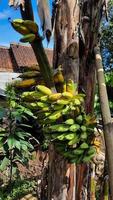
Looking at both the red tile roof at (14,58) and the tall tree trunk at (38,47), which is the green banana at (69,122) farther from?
the red tile roof at (14,58)

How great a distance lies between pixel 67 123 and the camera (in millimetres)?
946

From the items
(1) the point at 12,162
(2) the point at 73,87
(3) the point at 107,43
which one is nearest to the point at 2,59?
(3) the point at 107,43

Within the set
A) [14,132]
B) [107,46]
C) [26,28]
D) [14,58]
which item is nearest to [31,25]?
[26,28]

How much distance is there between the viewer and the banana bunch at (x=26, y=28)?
0.90 m

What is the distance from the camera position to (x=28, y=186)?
3.80 meters

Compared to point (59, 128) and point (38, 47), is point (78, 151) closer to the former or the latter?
point (59, 128)

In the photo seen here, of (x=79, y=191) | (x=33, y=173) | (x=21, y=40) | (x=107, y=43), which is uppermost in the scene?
(x=107, y=43)

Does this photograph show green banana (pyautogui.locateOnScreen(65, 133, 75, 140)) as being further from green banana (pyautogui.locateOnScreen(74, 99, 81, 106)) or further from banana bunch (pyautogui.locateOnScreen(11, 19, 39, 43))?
banana bunch (pyautogui.locateOnScreen(11, 19, 39, 43))

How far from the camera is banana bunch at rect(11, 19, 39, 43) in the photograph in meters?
0.90

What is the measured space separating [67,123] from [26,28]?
24 cm

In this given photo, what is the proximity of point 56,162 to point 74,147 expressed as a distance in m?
0.15

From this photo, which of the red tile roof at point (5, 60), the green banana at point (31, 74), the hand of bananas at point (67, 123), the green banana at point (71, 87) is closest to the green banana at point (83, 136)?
the hand of bananas at point (67, 123)

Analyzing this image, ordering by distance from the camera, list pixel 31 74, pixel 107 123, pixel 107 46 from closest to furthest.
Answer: pixel 107 123 → pixel 31 74 → pixel 107 46

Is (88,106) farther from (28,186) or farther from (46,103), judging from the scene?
(28,186)
